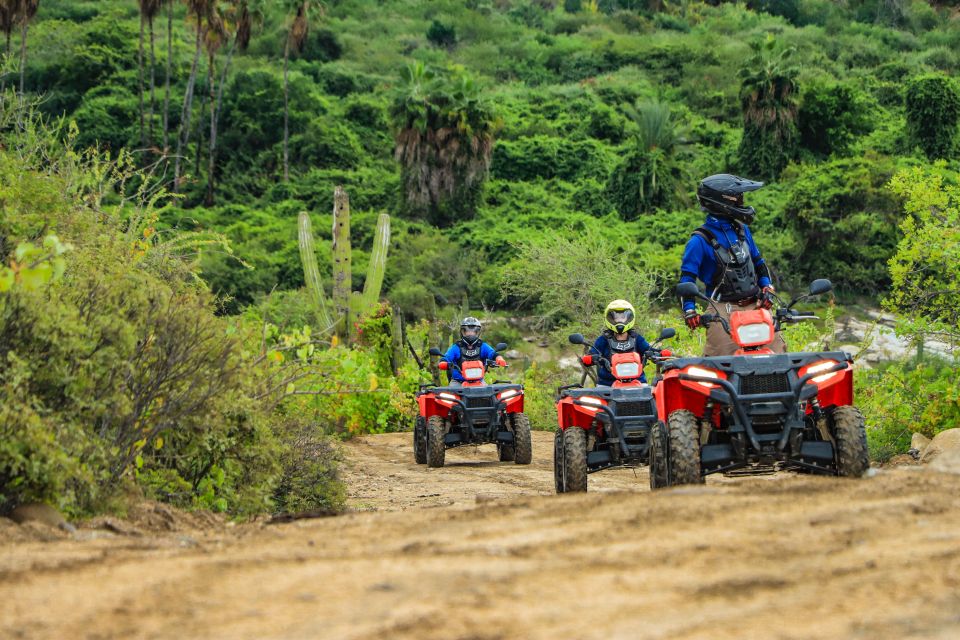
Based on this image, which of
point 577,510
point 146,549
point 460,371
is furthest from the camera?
point 460,371

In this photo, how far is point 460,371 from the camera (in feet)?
55.2

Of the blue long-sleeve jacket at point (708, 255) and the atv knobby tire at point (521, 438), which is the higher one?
the blue long-sleeve jacket at point (708, 255)

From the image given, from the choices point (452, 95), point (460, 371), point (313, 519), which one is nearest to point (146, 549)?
point (313, 519)

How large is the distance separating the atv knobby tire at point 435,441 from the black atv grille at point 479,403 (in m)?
0.42

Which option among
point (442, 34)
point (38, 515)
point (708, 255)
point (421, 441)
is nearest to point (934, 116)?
point (421, 441)

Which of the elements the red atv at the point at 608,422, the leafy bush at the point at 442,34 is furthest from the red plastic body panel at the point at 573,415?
the leafy bush at the point at 442,34

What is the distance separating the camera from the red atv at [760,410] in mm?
7984

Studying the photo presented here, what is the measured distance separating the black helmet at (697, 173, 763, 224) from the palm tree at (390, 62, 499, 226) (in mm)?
40667

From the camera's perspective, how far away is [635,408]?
11094 millimetres

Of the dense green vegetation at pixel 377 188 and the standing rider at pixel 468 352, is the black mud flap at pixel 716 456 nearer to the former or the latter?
the dense green vegetation at pixel 377 188

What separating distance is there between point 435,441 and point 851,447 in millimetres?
8627

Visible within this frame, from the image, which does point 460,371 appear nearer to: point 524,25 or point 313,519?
point 313,519

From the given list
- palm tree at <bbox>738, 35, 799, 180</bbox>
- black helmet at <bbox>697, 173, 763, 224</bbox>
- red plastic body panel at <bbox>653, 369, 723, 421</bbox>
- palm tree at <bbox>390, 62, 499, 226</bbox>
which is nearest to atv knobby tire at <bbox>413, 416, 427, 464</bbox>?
black helmet at <bbox>697, 173, 763, 224</bbox>

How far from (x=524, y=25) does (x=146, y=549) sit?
9162cm
